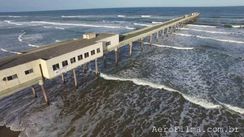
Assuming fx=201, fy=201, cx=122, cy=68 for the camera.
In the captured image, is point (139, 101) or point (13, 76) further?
point (139, 101)

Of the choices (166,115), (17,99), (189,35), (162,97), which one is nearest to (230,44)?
(189,35)

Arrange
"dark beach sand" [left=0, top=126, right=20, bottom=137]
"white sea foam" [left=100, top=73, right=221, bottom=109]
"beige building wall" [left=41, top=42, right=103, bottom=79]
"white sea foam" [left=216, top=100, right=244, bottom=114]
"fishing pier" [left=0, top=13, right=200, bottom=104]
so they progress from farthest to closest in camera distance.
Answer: "white sea foam" [left=100, top=73, right=221, bottom=109], "beige building wall" [left=41, top=42, right=103, bottom=79], "white sea foam" [left=216, top=100, right=244, bottom=114], "fishing pier" [left=0, top=13, right=200, bottom=104], "dark beach sand" [left=0, top=126, right=20, bottom=137]

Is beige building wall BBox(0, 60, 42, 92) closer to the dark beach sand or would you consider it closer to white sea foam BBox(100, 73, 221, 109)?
the dark beach sand

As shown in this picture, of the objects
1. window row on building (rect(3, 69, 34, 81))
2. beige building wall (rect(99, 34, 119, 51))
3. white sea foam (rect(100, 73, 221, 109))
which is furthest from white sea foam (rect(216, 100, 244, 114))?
window row on building (rect(3, 69, 34, 81))

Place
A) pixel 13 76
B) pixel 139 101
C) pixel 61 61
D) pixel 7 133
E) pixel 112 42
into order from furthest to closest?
pixel 112 42
pixel 139 101
pixel 61 61
pixel 13 76
pixel 7 133

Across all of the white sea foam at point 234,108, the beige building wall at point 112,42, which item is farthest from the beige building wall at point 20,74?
the white sea foam at point 234,108

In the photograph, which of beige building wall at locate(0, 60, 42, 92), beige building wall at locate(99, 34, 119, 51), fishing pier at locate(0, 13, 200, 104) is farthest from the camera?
beige building wall at locate(99, 34, 119, 51)

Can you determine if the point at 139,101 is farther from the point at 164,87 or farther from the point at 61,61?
the point at 61,61

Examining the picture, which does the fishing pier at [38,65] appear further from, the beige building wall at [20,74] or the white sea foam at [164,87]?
the white sea foam at [164,87]

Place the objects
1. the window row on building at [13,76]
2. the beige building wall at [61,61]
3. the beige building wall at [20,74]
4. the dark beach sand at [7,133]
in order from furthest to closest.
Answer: the beige building wall at [61,61] → the window row on building at [13,76] → the beige building wall at [20,74] → the dark beach sand at [7,133]

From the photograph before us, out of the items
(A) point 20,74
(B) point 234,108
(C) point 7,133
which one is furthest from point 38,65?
(B) point 234,108

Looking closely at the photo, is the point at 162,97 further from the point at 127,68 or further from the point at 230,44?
the point at 230,44
